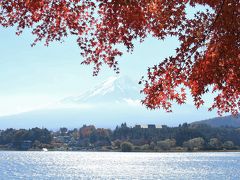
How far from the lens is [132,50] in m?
15.7

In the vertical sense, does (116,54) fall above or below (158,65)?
above

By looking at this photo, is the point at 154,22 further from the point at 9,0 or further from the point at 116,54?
the point at 9,0

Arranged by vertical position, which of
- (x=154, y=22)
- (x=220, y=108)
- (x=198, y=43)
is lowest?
(x=220, y=108)

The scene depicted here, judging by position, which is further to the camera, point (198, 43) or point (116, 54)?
point (116, 54)

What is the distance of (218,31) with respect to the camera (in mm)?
14156

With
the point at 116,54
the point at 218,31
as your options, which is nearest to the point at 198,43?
the point at 218,31

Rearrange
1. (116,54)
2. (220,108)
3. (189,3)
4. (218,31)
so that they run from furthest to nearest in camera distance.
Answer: (220,108)
(116,54)
(189,3)
(218,31)

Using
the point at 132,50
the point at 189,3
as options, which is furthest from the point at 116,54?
the point at 189,3

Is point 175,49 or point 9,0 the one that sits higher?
point 9,0

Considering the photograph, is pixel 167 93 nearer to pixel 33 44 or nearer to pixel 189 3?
pixel 189 3

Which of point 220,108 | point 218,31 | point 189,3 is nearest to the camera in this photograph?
point 218,31

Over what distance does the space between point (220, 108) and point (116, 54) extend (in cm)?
474

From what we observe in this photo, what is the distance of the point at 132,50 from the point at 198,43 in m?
2.27

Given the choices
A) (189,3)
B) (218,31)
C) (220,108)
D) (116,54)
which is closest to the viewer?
(218,31)
